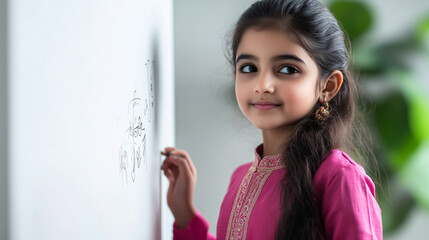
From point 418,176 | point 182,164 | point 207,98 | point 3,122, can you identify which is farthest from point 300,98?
point 418,176

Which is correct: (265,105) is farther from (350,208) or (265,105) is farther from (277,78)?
(350,208)

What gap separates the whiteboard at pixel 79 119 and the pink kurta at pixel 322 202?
188 millimetres

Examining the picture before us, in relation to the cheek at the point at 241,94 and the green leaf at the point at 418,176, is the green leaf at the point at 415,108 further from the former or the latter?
the cheek at the point at 241,94

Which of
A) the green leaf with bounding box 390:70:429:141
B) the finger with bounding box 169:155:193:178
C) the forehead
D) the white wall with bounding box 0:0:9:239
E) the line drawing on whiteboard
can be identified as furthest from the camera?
the green leaf with bounding box 390:70:429:141

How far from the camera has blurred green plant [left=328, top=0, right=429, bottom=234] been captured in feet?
6.08

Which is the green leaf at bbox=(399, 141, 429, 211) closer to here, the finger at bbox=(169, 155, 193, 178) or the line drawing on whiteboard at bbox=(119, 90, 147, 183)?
the finger at bbox=(169, 155, 193, 178)

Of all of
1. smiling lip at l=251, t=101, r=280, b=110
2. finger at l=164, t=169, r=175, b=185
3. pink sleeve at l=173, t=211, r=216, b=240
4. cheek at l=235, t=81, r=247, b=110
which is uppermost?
cheek at l=235, t=81, r=247, b=110

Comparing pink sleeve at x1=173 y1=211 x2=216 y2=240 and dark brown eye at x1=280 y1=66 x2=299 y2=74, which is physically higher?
dark brown eye at x1=280 y1=66 x2=299 y2=74

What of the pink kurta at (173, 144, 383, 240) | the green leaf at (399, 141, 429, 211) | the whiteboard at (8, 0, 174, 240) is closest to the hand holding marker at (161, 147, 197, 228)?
the pink kurta at (173, 144, 383, 240)

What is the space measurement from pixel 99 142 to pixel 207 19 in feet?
4.75

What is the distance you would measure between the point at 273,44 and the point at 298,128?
0.16m

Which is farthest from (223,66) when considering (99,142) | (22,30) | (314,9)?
(22,30)

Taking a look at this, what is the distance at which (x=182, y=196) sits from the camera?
1.15 metres

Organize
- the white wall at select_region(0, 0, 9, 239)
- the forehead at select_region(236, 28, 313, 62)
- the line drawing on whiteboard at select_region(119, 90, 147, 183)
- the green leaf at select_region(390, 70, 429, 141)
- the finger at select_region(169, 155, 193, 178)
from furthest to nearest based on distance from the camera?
1. the green leaf at select_region(390, 70, 429, 141)
2. the finger at select_region(169, 155, 193, 178)
3. the forehead at select_region(236, 28, 313, 62)
4. the line drawing on whiteboard at select_region(119, 90, 147, 183)
5. the white wall at select_region(0, 0, 9, 239)
